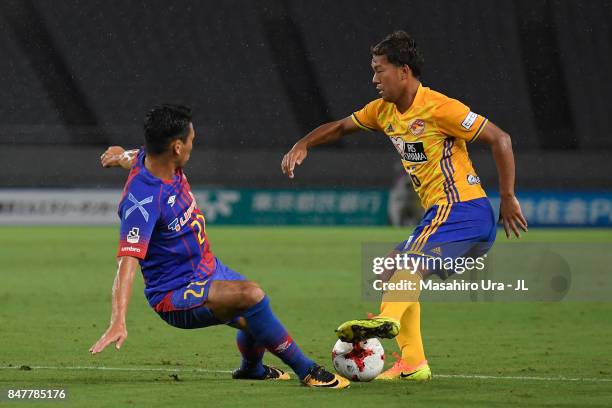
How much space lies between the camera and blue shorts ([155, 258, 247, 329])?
577 centimetres

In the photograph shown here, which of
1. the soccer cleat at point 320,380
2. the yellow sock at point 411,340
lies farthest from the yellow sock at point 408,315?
the soccer cleat at point 320,380

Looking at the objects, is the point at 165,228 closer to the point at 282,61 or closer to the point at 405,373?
the point at 405,373

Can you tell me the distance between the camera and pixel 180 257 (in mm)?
5816

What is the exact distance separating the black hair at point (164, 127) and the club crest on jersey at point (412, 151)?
1332mm

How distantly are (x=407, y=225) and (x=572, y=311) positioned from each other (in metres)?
11.9

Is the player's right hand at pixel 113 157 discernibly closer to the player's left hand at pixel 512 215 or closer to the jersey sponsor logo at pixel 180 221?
the jersey sponsor logo at pixel 180 221

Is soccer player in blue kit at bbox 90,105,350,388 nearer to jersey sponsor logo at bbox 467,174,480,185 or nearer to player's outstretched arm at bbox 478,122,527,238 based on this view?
player's outstretched arm at bbox 478,122,527,238

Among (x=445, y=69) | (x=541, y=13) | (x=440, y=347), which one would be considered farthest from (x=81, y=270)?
(x=541, y=13)

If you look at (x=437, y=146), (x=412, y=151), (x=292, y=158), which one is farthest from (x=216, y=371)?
(x=437, y=146)

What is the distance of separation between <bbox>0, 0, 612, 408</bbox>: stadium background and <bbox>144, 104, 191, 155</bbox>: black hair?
1217 mm

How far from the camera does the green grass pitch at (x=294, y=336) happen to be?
5.69 meters

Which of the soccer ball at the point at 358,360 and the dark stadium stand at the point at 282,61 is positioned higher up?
the dark stadium stand at the point at 282,61

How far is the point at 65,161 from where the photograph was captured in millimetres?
22594

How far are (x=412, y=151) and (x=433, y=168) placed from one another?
0.49 feet
